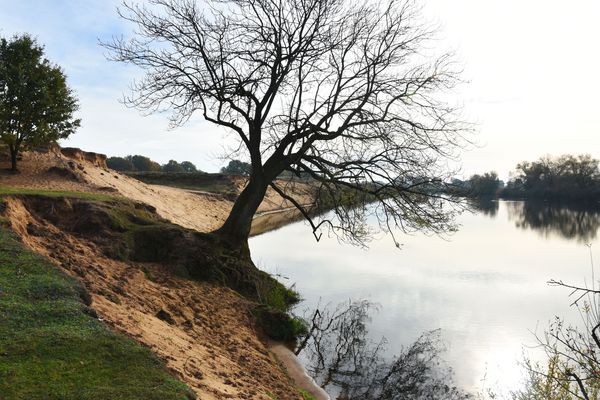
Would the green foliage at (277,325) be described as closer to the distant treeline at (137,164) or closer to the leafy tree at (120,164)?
the distant treeline at (137,164)

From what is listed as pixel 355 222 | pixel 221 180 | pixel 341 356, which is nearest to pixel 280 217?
pixel 221 180

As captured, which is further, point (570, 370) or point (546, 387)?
point (546, 387)

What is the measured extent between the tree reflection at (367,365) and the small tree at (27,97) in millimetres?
16272

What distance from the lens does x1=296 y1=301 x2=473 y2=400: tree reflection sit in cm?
968

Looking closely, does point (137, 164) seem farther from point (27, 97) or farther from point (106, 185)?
point (27, 97)

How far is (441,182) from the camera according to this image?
41.7 ft

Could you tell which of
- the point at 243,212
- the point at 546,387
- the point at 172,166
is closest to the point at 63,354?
the point at 546,387

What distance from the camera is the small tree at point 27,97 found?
20.9 metres

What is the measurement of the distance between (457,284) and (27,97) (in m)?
19.6

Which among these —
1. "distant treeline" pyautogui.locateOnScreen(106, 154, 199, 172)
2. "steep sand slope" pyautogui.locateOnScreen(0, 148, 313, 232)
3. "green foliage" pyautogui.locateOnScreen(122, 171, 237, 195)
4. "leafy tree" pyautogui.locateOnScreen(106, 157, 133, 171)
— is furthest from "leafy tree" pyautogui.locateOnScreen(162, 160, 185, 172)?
"steep sand slope" pyautogui.locateOnScreen(0, 148, 313, 232)

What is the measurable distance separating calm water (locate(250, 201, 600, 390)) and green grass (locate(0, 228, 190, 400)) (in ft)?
23.5

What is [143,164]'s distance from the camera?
271 feet

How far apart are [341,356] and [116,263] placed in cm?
554

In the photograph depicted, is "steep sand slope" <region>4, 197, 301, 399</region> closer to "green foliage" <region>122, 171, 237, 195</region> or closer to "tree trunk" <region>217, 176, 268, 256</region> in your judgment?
"tree trunk" <region>217, 176, 268, 256</region>
